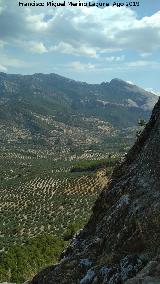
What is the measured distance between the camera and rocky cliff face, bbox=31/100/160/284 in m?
14.8

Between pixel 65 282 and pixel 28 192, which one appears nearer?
pixel 65 282

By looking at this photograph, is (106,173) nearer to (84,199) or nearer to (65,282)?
(84,199)

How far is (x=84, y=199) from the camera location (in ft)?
464

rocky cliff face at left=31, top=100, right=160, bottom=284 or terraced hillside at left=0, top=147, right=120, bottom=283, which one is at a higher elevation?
rocky cliff face at left=31, top=100, right=160, bottom=284

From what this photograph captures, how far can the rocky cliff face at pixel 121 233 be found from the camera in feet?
48.6

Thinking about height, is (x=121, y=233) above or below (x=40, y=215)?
above

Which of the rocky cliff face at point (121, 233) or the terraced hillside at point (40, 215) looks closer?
the rocky cliff face at point (121, 233)

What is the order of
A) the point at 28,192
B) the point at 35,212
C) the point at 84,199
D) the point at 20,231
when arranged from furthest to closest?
1. the point at 28,192
2. the point at 84,199
3. the point at 35,212
4. the point at 20,231

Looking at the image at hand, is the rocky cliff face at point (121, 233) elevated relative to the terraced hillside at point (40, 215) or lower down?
elevated

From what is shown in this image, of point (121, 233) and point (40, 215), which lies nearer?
point (121, 233)

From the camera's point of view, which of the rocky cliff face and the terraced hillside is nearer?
the rocky cliff face

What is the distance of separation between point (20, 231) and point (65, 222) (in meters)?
11.7

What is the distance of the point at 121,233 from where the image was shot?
16.5 meters

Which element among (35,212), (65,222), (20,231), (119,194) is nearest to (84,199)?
(35,212)
